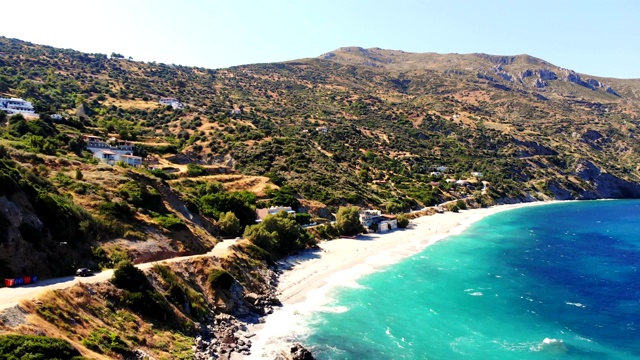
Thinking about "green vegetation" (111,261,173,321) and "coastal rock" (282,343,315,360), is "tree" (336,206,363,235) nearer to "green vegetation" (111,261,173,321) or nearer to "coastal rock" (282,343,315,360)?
"coastal rock" (282,343,315,360)

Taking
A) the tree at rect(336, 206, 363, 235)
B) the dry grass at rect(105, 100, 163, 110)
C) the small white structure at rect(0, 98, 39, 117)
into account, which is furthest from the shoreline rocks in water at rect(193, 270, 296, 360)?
the dry grass at rect(105, 100, 163, 110)

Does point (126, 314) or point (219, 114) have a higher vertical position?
point (219, 114)

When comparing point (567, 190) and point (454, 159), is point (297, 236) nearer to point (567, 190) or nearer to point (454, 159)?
point (454, 159)

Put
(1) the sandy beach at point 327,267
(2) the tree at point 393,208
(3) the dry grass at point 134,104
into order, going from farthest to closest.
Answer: (3) the dry grass at point 134,104
(2) the tree at point 393,208
(1) the sandy beach at point 327,267

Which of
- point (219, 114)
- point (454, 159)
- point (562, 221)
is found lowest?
point (562, 221)

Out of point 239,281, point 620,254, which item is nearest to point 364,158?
point 620,254

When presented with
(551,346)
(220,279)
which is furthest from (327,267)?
(551,346)

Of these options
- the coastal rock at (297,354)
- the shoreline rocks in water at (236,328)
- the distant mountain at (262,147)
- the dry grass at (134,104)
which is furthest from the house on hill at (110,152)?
the dry grass at (134,104)

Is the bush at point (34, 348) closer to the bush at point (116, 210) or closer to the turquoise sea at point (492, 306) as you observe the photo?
the turquoise sea at point (492, 306)
